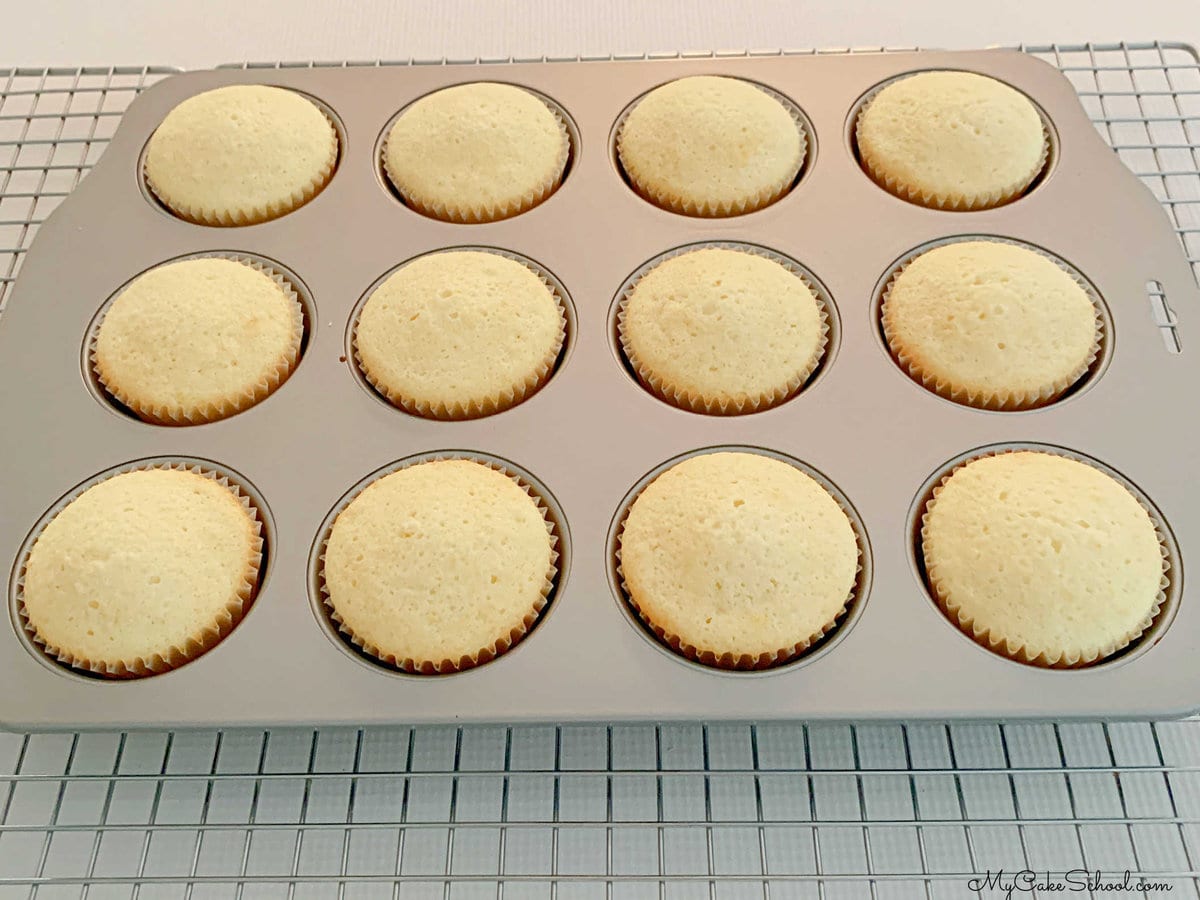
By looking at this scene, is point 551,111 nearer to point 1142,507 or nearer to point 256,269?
point 256,269

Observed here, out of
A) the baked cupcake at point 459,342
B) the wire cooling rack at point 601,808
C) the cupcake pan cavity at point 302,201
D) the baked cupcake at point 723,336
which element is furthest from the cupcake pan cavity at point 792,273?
the cupcake pan cavity at point 302,201

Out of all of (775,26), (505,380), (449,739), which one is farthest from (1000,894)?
(775,26)

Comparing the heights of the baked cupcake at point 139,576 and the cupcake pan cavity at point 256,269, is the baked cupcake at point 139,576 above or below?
below

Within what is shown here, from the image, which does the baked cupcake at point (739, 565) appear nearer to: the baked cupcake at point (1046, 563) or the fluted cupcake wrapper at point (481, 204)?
the baked cupcake at point (1046, 563)

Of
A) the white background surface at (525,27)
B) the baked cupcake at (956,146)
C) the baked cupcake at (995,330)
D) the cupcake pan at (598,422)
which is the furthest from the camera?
the white background surface at (525,27)

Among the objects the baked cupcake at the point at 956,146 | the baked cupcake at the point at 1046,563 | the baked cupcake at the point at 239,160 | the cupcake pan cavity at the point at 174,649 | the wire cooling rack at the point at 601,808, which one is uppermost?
the baked cupcake at the point at 956,146

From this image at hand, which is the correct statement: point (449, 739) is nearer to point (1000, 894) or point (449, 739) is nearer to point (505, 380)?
point (505, 380)
